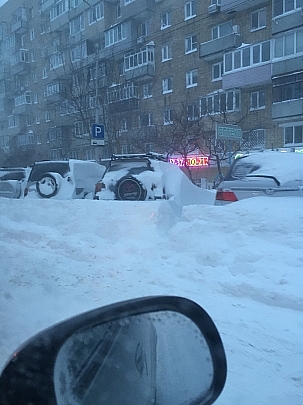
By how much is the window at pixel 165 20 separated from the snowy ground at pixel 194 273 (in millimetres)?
29653

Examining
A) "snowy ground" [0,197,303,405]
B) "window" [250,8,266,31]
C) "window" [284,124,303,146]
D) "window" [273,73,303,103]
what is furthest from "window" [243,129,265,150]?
"snowy ground" [0,197,303,405]

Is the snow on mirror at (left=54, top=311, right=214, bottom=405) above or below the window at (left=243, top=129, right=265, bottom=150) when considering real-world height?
below

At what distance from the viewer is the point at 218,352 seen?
1.67 m

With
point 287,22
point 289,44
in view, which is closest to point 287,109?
point 289,44

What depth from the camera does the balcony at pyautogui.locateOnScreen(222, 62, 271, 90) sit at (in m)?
26.5

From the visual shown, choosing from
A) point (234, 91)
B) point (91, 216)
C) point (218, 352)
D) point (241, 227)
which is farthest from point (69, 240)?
point (234, 91)

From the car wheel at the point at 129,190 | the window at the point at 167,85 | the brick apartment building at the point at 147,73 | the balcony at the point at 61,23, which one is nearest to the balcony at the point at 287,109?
the brick apartment building at the point at 147,73

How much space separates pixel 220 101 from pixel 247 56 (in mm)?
3583

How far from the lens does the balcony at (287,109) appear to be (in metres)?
24.9

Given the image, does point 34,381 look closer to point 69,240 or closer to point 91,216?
point 69,240

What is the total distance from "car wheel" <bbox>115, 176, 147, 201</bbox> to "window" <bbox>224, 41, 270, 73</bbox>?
70.0ft

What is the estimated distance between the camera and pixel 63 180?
1077 cm

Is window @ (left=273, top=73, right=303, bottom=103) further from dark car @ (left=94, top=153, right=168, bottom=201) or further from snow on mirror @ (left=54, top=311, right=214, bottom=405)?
snow on mirror @ (left=54, top=311, right=214, bottom=405)

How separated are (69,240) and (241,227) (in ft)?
10.7
